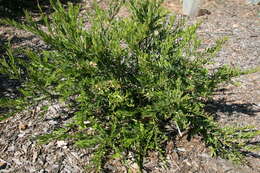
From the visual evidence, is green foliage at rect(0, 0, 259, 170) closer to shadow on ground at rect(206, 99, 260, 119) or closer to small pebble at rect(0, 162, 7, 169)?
small pebble at rect(0, 162, 7, 169)

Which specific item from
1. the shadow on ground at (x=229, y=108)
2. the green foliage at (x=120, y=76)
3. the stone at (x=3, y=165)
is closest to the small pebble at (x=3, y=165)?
the stone at (x=3, y=165)

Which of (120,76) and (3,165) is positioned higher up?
(120,76)

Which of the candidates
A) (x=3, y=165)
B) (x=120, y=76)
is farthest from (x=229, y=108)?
(x=3, y=165)

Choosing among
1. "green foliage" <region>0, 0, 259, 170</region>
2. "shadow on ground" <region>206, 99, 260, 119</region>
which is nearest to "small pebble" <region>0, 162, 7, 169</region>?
"green foliage" <region>0, 0, 259, 170</region>

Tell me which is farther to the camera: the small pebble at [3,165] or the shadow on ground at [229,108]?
the shadow on ground at [229,108]

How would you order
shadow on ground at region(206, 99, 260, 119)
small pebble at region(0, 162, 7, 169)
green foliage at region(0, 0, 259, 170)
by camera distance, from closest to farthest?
1. green foliage at region(0, 0, 259, 170)
2. small pebble at region(0, 162, 7, 169)
3. shadow on ground at region(206, 99, 260, 119)

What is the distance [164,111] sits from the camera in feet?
7.63

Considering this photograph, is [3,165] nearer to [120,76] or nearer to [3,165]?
[3,165]

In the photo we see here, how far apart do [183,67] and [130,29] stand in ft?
2.08

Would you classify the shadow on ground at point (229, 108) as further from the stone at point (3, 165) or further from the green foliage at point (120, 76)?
the stone at point (3, 165)

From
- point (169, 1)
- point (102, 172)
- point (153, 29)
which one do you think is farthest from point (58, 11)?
point (169, 1)

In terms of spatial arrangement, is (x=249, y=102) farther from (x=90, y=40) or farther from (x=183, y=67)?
(x=90, y=40)

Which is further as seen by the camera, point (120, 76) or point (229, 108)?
point (229, 108)

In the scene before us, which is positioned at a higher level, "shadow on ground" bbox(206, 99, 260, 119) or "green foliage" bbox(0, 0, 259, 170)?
"green foliage" bbox(0, 0, 259, 170)
